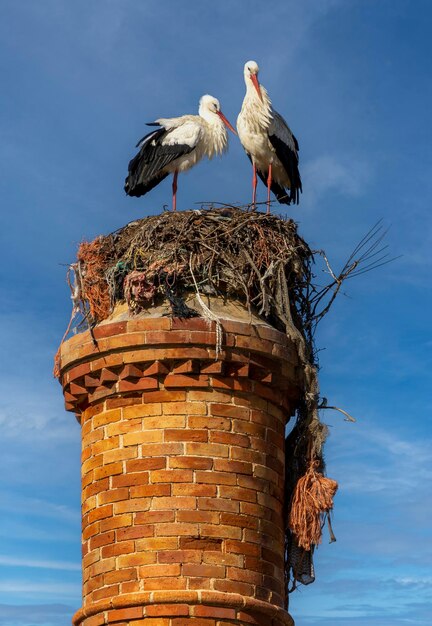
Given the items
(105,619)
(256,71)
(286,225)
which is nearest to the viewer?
(105,619)

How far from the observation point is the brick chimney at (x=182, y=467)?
873cm

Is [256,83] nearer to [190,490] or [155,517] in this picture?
[190,490]

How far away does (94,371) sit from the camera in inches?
376

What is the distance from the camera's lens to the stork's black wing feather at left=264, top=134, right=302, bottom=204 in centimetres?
1360

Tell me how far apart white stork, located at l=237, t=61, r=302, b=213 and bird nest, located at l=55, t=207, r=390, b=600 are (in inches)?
126

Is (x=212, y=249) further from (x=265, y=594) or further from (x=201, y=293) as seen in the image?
(x=265, y=594)

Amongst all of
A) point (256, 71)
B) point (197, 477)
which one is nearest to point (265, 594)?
point (197, 477)

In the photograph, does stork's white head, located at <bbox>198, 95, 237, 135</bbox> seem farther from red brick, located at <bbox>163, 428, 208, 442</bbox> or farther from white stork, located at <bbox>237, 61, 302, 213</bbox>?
red brick, located at <bbox>163, 428, 208, 442</bbox>

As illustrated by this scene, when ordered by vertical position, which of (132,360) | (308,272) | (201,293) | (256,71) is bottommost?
(132,360)

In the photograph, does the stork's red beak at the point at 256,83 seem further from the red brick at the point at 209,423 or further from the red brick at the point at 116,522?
the red brick at the point at 116,522

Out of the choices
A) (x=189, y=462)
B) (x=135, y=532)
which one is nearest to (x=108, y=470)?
(x=135, y=532)

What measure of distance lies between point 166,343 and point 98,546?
5.50 feet

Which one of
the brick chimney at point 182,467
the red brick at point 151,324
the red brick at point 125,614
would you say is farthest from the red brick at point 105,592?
the red brick at point 151,324

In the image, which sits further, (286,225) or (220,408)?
(286,225)
